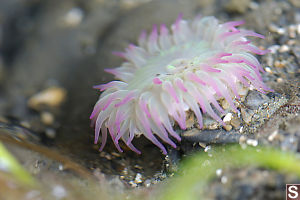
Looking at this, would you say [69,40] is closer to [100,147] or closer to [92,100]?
[92,100]

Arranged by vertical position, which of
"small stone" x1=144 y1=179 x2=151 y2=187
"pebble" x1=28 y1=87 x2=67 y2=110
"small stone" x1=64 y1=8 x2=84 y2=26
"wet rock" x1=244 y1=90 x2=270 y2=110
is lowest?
"pebble" x1=28 y1=87 x2=67 y2=110

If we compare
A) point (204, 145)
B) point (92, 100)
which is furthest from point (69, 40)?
point (204, 145)

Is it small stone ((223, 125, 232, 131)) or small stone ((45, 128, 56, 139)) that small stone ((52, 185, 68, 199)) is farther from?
small stone ((223, 125, 232, 131))

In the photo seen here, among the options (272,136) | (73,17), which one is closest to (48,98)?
(73,17)

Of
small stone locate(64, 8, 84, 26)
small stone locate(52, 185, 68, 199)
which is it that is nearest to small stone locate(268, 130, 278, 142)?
small stone locate(52, 185, 68, 199)

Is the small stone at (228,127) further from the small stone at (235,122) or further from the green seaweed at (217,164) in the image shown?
the green seaweed at (217,164)

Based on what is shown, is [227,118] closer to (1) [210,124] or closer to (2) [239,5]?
(1) [210,124]

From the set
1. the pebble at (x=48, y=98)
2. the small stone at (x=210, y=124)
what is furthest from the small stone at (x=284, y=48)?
the pebble at (x=48, y=98)
